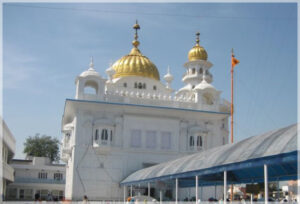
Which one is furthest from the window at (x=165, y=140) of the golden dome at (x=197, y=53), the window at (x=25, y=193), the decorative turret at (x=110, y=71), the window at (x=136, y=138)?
the window at (x=25, y=193)

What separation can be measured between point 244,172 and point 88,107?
17451 millimetres

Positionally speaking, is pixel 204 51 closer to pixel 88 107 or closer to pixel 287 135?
pixel 88 107

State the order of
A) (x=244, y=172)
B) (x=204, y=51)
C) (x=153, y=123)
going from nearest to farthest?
1. (x=244, y=172)
2. (x=153, y=123)
3. (x=204, y=51)

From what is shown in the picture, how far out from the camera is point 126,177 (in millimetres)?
34562

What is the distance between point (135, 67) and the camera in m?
42.5

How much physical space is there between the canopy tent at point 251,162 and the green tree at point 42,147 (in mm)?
52375

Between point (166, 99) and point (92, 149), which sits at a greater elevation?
point (166, 99)

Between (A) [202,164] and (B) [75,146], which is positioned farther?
(B) [75,146]

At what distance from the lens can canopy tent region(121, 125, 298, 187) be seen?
522 inches

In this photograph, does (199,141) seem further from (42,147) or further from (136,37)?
(42,147)

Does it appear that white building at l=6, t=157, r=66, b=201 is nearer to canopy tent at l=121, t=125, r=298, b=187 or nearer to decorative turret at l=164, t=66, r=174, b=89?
decorative turret at l=164, t=66, r=174, b=89

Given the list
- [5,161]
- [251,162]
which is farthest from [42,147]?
[251,162]

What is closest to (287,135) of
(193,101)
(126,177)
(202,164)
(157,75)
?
(202,164)

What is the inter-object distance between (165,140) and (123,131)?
391cm
